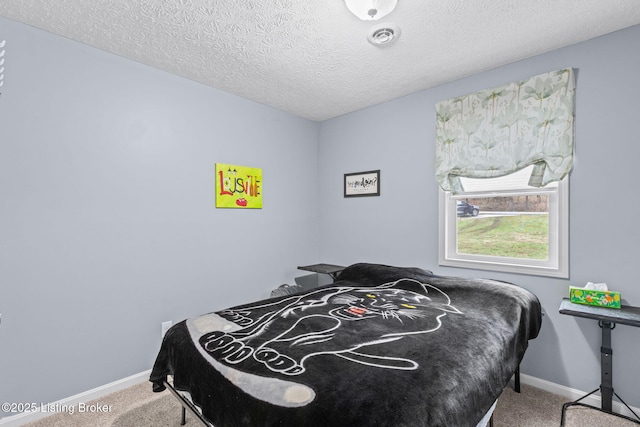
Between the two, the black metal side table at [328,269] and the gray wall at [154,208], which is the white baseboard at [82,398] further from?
the black metal side table at [328,269]

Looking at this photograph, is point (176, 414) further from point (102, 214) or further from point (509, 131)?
point (509, 131)

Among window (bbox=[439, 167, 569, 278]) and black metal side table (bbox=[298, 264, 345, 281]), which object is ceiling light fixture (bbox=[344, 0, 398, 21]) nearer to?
window (bbox=[439, 167, 569, 278])

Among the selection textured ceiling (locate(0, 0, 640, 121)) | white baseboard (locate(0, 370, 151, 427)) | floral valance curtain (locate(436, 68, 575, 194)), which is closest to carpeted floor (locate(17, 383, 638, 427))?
white baseboard (locate(0, 370, 151, 427))

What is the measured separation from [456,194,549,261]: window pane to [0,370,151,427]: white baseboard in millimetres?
2877

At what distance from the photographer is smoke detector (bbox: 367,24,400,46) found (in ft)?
6.19

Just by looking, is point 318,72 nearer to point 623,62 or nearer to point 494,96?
point 494,96

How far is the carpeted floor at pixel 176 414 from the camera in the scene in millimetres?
1843

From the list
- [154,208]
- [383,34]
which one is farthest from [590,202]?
[154,208]

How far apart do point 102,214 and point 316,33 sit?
1972mm

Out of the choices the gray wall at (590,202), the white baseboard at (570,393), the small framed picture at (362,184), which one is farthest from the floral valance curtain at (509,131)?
the white baseboard at (570,393)

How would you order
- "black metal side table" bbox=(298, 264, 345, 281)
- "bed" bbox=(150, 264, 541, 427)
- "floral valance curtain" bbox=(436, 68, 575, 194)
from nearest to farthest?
1. "bed" bbox=(150, 264, 541, 427)
2. "floral valance curtain" bbox=(436, 68, 575, 194)
3. "black metal side table" bbox=(298, 264, 345, 281)

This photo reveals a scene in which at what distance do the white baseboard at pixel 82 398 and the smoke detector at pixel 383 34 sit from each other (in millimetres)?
3014

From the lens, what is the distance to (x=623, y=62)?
194 centimetres

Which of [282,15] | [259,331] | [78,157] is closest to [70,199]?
[78,157]
